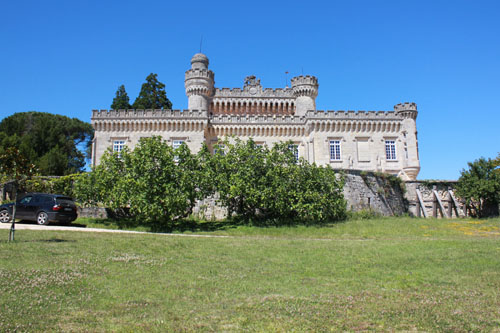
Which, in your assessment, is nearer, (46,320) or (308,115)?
(46,320)

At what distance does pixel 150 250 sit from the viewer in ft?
38.0

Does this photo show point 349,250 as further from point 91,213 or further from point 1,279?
point 91,213

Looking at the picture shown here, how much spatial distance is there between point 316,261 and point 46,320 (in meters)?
6.89

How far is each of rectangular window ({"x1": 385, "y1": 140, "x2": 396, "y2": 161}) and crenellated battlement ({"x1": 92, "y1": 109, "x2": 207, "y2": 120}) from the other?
18.2 m

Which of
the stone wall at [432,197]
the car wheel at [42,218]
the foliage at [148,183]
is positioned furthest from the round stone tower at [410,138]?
the car wheel at [42,218]

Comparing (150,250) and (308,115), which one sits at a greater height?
(308,115)

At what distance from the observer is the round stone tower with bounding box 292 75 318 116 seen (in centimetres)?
4394

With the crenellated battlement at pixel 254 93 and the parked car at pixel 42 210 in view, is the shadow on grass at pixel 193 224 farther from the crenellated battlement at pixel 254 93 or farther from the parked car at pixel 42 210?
the crenellated battlement at pixel 254 93

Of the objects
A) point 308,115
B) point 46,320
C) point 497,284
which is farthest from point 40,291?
point 308,115

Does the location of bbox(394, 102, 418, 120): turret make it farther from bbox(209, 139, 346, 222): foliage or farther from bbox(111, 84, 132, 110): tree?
bbox(111, 84, 132, 110): tree

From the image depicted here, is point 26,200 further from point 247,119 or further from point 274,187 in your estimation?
point 247,119

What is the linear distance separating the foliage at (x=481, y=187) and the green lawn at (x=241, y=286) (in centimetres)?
1593

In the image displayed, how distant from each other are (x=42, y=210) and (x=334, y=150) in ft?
87.5

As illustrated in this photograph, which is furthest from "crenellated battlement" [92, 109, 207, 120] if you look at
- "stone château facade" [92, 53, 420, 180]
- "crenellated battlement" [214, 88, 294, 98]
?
"crenellated battlement" [214, 88, 294, 98]
